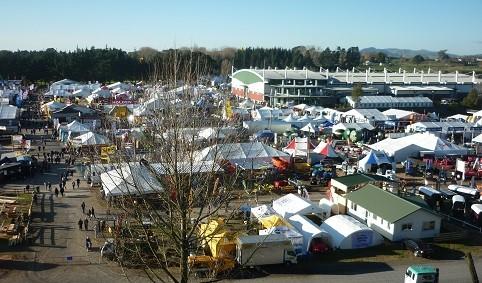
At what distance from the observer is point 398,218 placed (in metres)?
10.2

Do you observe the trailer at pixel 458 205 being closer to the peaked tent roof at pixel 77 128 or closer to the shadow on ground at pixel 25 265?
the shadow on ground at pixel 25 265

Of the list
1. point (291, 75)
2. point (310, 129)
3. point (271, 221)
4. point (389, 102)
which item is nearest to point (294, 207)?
point (271, 221)

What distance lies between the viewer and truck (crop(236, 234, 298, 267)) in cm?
848

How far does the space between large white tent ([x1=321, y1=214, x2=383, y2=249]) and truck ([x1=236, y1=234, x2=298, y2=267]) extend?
1.44 meters

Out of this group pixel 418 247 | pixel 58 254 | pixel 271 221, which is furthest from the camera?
pixel 271 221

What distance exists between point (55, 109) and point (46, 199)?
52.0 ft

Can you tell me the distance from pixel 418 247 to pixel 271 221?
3047mm

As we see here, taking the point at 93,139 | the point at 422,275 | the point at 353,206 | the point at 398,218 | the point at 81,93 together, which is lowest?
the point at 422,275

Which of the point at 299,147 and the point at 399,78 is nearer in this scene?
the point at 299,147

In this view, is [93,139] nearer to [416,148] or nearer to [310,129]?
[310,129]

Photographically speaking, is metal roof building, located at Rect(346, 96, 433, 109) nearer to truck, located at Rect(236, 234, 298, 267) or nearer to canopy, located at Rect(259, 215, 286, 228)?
canopy, located at Rect(259, 215, 286, 228)

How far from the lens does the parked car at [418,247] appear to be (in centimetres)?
952

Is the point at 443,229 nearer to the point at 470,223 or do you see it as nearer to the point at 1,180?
the point at 470,223

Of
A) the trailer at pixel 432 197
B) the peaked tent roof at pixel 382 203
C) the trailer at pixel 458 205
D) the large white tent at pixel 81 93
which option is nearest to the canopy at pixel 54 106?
the large white tent at pixel 81 93
